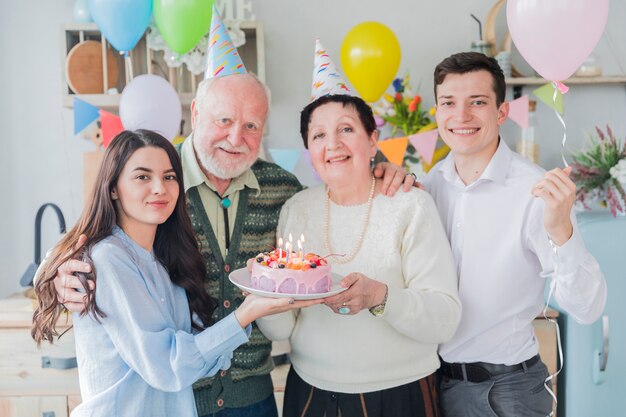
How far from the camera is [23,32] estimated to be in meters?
2.99

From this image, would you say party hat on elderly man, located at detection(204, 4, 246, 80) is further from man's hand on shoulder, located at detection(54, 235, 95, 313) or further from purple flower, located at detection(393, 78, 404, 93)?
purple flower, located at detection(393, 78, 404, 93)

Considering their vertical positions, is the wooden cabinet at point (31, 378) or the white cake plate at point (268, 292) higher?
the white cake plate at point (268, 292)

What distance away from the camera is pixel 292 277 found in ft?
4.49

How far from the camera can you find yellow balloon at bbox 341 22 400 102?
268 centimetres

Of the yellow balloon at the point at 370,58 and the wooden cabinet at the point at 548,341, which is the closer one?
the wooden cabinet at the point at 548,341

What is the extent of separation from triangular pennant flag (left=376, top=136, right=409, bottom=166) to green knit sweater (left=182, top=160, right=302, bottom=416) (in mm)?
1175

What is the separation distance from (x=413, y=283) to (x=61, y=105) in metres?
2.19

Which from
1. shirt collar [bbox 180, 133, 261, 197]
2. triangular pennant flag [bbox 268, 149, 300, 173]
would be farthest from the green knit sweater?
triangular pennant flag [bbox 268, 149, 300, 173]

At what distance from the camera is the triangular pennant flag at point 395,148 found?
9.20 ft

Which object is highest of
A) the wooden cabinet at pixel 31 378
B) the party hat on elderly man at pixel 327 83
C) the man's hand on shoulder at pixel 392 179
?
the party hat on elderly man at pixel 327 83

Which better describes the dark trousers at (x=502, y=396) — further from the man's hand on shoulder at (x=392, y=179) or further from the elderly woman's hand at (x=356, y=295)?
the man's hand on shoulder at (x=392, y=179)

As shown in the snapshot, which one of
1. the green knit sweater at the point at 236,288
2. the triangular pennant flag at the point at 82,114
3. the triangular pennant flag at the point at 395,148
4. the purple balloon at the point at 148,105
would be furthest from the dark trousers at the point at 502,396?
the triangular pennant flag at the point at 82,114

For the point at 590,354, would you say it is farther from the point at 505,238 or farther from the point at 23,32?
the point at 23,32

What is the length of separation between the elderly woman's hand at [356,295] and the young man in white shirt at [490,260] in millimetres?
338
